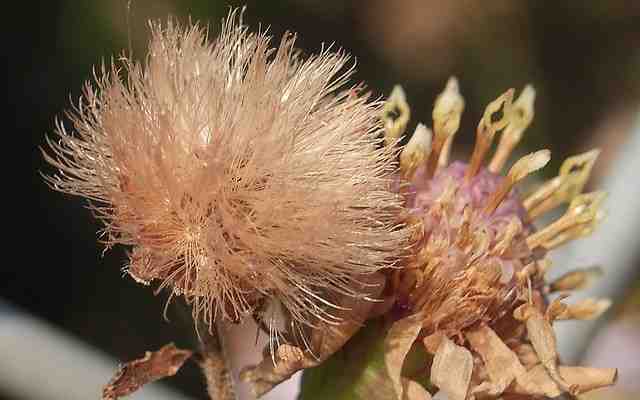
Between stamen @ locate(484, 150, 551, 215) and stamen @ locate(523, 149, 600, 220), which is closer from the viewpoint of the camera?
stamen @ locate(484, 150, 551, 215)

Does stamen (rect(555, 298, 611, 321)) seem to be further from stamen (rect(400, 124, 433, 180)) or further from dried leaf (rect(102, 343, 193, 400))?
dried leaf (rect(102, 343, 193, 400))

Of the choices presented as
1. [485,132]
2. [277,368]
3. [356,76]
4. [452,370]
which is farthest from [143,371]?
[356,76]

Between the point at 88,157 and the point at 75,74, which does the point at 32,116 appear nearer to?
the point at 75,74

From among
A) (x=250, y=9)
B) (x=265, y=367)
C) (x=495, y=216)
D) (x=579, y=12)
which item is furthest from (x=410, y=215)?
(x=579, y=12)

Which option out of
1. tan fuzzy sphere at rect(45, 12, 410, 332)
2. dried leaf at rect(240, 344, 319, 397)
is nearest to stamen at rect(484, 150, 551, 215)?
tan fuzzy sphere at rect(45, 12, 410, 332)

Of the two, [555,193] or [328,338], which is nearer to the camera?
[328,338]

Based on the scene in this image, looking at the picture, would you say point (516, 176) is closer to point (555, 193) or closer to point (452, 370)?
point (555, 193)
